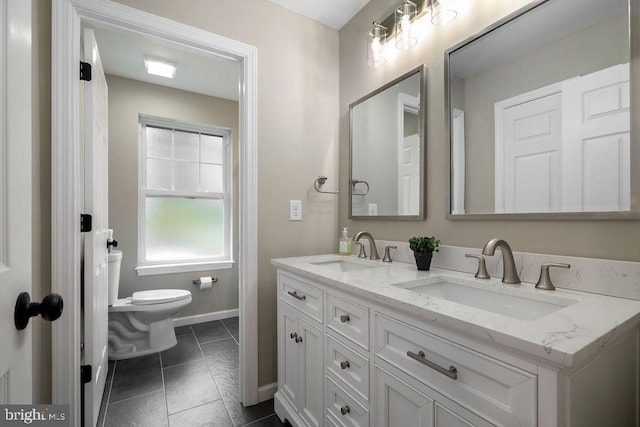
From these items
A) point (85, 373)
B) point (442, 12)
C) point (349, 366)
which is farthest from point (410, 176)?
point (85, 373)

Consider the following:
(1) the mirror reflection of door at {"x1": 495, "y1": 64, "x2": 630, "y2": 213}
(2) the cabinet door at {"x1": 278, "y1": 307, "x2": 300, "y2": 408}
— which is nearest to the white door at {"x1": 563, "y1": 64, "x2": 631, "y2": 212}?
(1) the mirror reflection of door at {"x1": 495, "y1": 64, "x2": 630, "y2": 213}

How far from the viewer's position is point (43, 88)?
128cm

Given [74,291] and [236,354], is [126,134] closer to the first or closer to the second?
[74,291]

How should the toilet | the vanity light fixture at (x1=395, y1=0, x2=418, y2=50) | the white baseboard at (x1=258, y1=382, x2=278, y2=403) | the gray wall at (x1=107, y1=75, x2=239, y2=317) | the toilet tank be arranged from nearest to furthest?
the vanity light fixture at (x1=395, y1=0, x2=418, y2=50) → the white baseboard at (x1=258, y1=382, x2=278, y2=403) → the toilet tank → the toilet → the gray wall at (x1=107, y1=75, x2=239, y2=317)

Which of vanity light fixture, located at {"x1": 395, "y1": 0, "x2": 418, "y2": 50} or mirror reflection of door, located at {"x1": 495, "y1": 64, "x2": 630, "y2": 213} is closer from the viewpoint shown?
mirror reflection of door, located at {"x1": 495, "y1": 64, "x2": 630, "y2": 213}

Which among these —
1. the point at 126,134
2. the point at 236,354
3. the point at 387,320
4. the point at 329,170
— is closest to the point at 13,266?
the point at 387,320

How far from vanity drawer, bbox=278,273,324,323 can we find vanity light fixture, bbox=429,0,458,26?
1403mm

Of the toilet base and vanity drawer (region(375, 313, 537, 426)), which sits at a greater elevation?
vanity drawer (region(375, 313, 537, 426))

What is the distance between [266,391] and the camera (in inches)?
70.0

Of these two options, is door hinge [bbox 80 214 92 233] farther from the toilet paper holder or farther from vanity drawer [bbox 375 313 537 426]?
the toilet paper holder

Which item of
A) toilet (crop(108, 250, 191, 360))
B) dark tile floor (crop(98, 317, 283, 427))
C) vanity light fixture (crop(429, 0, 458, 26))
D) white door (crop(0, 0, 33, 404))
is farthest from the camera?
toilet (crop(108, 250, 191, 360))

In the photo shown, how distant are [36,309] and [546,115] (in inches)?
61.4

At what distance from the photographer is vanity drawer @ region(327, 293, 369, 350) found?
40.1 inches

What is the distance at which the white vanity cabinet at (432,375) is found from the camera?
1.93ft
